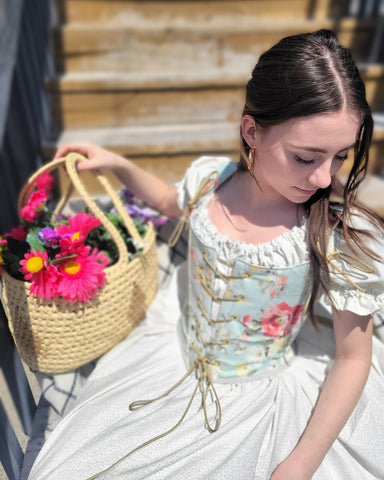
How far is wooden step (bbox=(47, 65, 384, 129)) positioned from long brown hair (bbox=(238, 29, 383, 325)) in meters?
1.26

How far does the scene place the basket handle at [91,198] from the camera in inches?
43.6

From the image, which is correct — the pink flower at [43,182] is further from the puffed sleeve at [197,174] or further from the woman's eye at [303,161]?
the woman's eye at [303,161]

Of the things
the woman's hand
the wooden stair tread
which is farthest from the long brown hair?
the wooden stair tread

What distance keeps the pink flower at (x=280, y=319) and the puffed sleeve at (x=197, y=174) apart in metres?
0.41

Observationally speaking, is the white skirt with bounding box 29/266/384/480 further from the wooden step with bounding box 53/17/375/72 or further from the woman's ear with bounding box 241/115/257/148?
the wooden step with bounding box 53/17/375/72

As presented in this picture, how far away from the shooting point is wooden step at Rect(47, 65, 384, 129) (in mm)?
2029

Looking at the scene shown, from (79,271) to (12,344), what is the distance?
225 millimetres

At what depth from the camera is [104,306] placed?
1.11 meters

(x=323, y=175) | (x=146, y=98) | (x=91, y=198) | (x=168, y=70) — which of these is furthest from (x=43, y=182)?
(x=168, y=70)

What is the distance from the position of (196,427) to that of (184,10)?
2.17 meters

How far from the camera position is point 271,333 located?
1.07 m

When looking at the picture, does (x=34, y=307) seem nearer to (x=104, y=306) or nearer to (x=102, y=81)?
(x=104, y=306)

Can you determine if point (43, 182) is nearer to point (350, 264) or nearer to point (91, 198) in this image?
point (91, 198)

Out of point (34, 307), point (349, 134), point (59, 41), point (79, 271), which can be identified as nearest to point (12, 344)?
point (34, 307)
